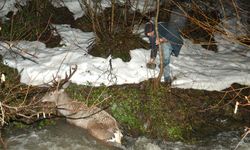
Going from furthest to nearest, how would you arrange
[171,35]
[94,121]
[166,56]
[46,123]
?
1. [166,56]
2. [171,35]
3. [46,123]
4. [94,121]

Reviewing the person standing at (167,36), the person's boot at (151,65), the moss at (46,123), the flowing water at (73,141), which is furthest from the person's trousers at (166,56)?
the moss at (46,123)

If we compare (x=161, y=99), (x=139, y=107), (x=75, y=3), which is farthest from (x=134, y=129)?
(x=75, y=3)

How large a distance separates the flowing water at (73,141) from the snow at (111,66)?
41.9 inches

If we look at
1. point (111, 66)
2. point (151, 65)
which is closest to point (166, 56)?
point (151, 65)

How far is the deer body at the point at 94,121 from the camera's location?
238 inches

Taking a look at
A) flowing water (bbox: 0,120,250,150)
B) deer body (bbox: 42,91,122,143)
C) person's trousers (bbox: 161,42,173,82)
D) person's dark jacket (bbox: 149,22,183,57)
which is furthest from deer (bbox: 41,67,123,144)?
person's dark jacket (bbox: 149,22,183,57)

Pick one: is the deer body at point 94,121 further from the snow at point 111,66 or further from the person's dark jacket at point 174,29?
the person's dark jacket at point 174,29

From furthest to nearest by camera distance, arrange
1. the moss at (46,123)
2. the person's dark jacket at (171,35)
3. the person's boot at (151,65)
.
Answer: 1. the person's boot at (151,65)
2. the person's dark jacket at (171,35)
3. the moss at (46,123)

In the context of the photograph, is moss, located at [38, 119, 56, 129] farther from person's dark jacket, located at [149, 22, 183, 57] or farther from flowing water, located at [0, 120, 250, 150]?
person's dark jacket, located at [149, 22, 183, 57]

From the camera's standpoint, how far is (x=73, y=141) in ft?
19.9

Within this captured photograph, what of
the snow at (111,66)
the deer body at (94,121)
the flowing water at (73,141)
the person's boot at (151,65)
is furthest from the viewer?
the person's boot at (151,65)

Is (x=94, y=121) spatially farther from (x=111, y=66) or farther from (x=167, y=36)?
(x=167, y=36)

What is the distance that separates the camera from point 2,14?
31.0 feet

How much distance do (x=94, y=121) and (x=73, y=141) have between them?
1.68ft
